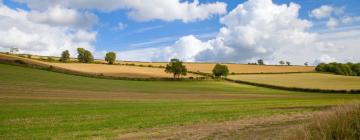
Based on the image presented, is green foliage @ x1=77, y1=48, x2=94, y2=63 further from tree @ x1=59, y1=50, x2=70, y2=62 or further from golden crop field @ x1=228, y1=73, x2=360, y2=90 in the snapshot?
golden crop field @ x1=228, y1=73, x2=360, y2=90

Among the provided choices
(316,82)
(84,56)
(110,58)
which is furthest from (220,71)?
(84,56)

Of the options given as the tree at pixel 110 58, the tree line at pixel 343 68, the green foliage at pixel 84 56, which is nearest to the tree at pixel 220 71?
the tree at pixel 110 58

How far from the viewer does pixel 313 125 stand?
8922mm

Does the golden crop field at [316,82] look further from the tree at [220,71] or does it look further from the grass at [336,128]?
the grass at [336,128]

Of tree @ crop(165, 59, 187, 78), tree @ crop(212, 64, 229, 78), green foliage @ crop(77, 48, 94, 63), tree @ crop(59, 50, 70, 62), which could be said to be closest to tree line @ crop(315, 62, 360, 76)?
tree @ crop(212, 64, 229, 78)

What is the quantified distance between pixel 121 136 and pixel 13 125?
Answer: 742 centimetres

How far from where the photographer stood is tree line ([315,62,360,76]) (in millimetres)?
132000

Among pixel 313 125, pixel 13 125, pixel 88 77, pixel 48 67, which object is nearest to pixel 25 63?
pixel 48 67

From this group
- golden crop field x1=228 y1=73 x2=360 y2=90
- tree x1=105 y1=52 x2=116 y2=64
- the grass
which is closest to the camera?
the grass

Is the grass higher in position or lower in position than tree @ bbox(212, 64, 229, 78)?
lower

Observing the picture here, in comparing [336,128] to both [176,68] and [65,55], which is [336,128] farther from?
[65,55]

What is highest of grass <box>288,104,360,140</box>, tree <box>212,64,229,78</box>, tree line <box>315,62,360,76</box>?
tree line <box>315,62,360,76</box>

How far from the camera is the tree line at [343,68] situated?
132m

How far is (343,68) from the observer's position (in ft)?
436
